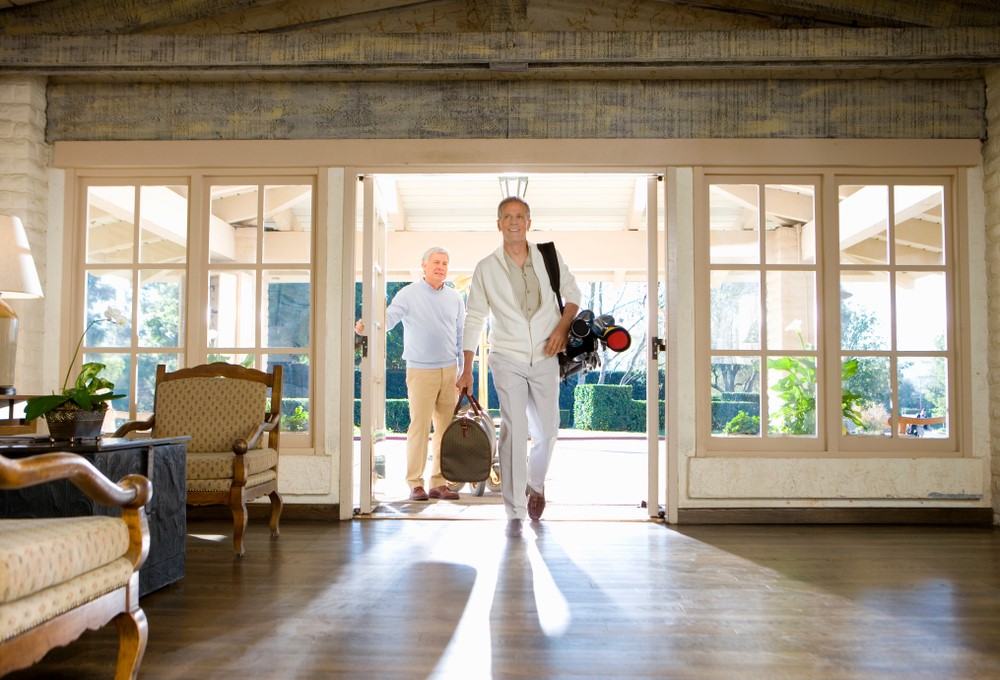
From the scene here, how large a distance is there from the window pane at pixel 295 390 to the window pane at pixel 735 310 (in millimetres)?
2398

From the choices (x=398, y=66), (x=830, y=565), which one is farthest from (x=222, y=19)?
(x=830, y=565)

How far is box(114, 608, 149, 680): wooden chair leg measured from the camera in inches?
75.9

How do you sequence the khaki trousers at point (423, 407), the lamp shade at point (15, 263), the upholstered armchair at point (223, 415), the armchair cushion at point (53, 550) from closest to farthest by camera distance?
1. the armchair cushion at point (53, 550)
2. the lamp shade at point (15, 263)
3. the upholstered armchair at point (223, 415)
4. the khaki trousers at point (423, 407)

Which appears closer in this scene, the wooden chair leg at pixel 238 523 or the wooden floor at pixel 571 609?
the wooden floor at pixel 571 609

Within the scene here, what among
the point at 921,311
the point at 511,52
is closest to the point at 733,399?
the point at 921,311

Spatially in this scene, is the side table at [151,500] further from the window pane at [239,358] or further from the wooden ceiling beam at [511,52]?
the wooden ceiling beam at [511,52]

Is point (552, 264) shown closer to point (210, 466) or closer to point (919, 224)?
point (210, 466)

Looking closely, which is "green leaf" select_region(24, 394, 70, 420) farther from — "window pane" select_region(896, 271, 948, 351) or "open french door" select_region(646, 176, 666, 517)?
"window pane" select_region(896, 271, 948, 351)

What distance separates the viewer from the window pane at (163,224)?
4797 millimetres

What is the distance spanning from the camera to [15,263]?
146 inches

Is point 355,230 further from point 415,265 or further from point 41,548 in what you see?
point 415,265

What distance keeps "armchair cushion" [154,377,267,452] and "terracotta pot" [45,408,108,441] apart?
1.19m

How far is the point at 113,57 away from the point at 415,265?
532 cm

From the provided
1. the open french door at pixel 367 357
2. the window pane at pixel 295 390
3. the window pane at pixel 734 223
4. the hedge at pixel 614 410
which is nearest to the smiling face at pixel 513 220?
the open french door at pixel 367 357
